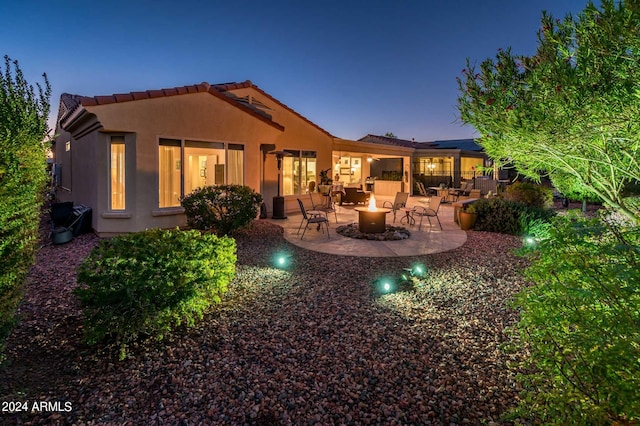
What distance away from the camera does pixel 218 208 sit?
29.6 feet

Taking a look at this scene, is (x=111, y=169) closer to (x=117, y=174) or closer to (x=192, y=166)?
(x=117, y=174)

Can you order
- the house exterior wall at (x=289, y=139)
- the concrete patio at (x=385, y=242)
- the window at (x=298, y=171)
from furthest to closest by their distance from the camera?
the window at (x=298, y=171) → the house exterior wall at (x=289, y=139) → the concrete patio at (x=385, y=242)

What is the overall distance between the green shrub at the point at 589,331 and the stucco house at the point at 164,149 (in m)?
9.00

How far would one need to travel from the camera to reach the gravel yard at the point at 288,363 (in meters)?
2.70

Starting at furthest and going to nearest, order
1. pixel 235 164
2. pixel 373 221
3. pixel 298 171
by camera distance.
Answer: pixel 298 171
pixel 235 164
pixel 373 221

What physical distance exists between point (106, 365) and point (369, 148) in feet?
57.1

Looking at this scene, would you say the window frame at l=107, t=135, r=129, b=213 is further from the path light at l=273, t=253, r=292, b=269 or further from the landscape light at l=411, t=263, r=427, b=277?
the landscape light at l=411, t=263, r=427, b=277

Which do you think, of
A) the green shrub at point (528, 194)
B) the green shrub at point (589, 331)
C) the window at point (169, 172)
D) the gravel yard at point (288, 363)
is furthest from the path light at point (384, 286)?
the green shrub at point (528, 194)

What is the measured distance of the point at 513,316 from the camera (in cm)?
451

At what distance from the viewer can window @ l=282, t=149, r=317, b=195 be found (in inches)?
564

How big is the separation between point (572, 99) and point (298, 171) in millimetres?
11507

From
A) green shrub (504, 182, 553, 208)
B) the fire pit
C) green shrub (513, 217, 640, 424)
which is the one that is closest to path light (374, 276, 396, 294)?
green shrub (513, 217, 640, 424)

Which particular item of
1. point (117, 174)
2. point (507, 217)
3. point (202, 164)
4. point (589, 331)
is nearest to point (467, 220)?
point (507, 217)

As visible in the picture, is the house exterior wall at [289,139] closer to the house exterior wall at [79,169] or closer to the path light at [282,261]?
the house exterior wall at [79,169]
